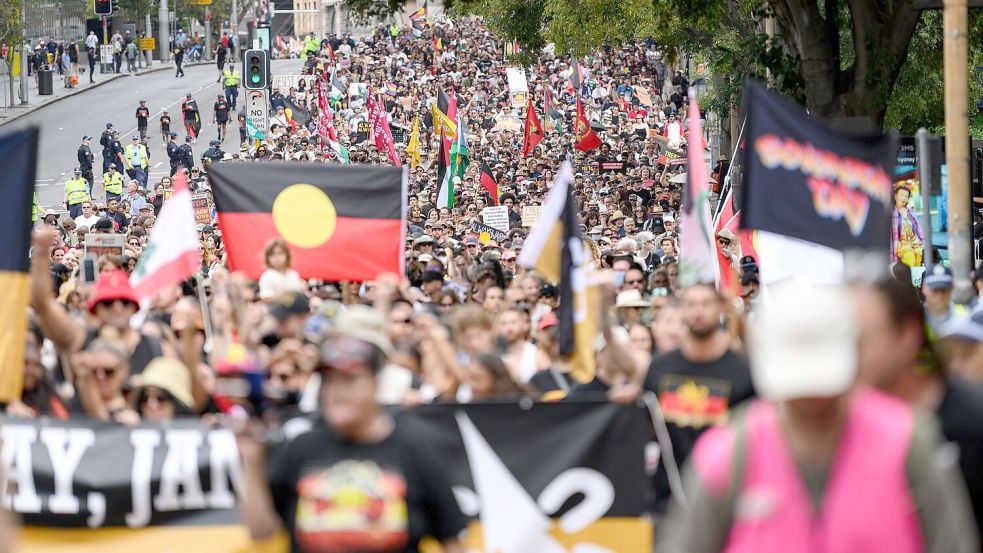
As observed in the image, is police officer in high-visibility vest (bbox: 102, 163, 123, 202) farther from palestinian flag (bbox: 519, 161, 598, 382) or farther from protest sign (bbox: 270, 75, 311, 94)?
palestinian flag (bbox: 519, 161, 598, 382)

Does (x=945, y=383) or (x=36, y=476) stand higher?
(x=945, y=383)

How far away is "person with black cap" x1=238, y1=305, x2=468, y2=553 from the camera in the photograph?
486cm

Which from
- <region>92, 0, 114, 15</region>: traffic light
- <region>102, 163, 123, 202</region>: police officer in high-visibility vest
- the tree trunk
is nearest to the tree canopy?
the tree trunk

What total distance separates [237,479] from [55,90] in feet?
189

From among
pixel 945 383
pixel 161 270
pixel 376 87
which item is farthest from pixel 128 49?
pixel 945 383

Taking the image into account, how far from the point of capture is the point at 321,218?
11758 mm

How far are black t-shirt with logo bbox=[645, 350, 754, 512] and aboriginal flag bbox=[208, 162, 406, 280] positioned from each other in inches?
181

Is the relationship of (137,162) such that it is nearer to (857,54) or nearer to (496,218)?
(496,218)

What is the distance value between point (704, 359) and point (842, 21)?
43.5 ft

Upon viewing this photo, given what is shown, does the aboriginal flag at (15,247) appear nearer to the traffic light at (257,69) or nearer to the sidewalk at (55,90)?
the traffic light at (257,69)

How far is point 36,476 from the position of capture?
23.4ft

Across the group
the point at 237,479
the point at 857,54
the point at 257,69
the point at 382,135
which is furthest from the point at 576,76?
the point at 237,479

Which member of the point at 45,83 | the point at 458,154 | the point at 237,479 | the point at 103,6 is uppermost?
the point at 103,6

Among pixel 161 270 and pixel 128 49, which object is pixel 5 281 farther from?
pixel 128 49
